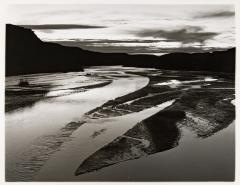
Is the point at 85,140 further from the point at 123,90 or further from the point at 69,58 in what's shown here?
the point at 69,58

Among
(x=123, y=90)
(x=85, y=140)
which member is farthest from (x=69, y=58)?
(x=85, y=140)

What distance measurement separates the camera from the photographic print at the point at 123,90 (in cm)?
214

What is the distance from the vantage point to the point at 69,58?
217 cm

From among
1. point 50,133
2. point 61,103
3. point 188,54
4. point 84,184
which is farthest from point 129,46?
point 84,184

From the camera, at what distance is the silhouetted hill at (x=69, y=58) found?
217 centimetres

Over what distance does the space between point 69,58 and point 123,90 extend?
13.9 inches

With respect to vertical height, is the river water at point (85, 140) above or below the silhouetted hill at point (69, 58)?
below

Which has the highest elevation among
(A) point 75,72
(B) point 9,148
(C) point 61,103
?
(A) point 75,72

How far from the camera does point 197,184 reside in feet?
7.11

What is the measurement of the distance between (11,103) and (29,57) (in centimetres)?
28

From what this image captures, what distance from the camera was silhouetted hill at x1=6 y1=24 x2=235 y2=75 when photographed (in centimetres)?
217

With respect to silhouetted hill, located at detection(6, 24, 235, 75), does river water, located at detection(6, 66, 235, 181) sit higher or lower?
lower

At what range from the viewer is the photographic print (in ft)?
7.03

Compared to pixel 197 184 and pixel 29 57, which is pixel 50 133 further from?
pixel 197 184
